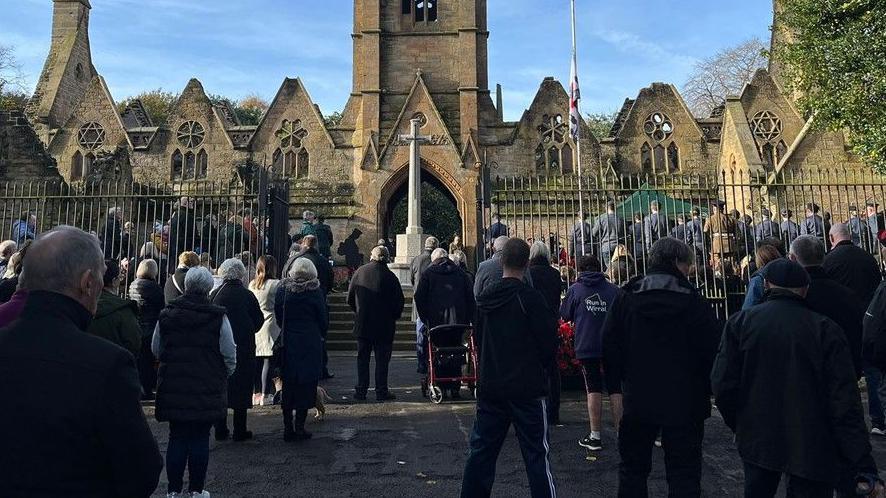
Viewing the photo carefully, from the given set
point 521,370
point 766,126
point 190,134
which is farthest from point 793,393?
point 190,134

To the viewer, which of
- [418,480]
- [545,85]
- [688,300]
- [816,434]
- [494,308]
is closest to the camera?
[816,434]

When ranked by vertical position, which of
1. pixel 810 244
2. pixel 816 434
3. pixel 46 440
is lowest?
pixel 816 434

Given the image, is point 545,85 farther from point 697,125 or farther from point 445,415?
point 445,415

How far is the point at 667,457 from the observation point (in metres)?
3.51

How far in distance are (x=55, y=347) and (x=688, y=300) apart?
3.17 metres

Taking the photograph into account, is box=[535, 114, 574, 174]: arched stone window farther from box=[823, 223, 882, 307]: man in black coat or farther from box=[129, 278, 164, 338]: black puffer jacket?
box=[129, 278, 164, 338]: black puffer jacket

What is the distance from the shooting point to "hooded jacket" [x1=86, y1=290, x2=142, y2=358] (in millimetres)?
4312

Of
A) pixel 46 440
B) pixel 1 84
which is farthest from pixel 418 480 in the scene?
pixel 1 84

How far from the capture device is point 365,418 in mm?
6676

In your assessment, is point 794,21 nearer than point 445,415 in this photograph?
No

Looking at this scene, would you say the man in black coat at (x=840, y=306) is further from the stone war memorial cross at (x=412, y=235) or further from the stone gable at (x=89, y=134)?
the stone gable at (x=89, y=134)

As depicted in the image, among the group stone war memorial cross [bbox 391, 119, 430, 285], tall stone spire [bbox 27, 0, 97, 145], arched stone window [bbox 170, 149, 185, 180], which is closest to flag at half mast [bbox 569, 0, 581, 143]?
stone war memorial cross [bbox 391, 119, 430, 285]

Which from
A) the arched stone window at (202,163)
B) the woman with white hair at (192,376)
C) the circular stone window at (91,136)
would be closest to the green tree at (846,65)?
the woman with white hair at (192,376)

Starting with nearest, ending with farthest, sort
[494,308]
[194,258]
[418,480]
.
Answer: [494,308], [418,480], [194,258]
